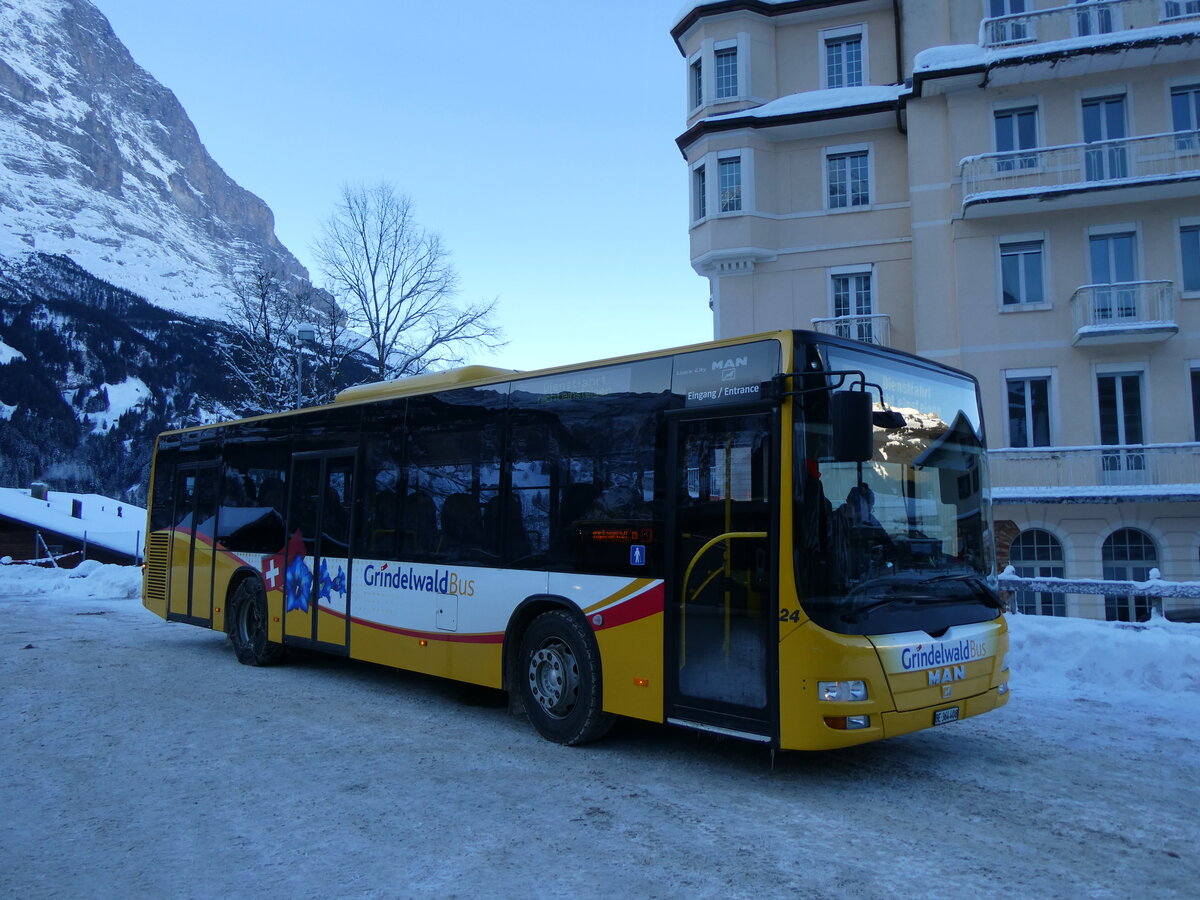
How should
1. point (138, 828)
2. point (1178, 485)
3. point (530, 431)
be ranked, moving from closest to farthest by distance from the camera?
point (138, 828) → point (530, 431) → point (1178, 485)

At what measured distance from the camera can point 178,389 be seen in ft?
319

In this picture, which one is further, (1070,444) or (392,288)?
(392,288)

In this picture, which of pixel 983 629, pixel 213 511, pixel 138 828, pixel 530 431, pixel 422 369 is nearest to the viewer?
pixel 138 828

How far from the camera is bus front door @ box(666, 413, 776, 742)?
242 inches

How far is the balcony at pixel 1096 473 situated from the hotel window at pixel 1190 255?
4.13m

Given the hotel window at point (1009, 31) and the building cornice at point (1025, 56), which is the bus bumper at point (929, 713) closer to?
the building cornice at point (1025, 56)

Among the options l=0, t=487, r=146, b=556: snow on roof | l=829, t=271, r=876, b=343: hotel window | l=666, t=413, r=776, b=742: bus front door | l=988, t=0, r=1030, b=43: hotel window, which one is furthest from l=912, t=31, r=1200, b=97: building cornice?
l=0, t=487, r=146, b=556: snow on roof

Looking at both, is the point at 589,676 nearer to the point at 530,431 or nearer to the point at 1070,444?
the point at 530,431

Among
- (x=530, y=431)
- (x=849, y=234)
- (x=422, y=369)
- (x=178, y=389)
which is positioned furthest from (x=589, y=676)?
(x=178, y=389)

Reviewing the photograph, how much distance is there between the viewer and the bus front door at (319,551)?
10.1 metres

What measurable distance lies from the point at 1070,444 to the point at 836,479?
1935cm

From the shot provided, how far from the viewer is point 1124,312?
22.6 m

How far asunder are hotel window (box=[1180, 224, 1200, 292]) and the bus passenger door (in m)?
22.1

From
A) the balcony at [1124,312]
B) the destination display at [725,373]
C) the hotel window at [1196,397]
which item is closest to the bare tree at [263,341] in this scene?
the balcony at [1124,312]
